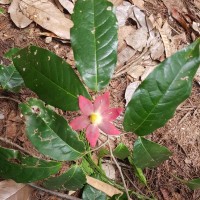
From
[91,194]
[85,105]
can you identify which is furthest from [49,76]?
[91,194]

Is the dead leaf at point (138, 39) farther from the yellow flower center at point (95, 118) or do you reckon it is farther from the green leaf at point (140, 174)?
the yellow flower center at point (95, 118)

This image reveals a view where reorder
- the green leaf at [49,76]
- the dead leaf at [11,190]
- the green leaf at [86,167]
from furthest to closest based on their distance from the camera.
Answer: the green leaf at [86,167]
the dead leaf at [11,190]
the green leaf at [49,76]

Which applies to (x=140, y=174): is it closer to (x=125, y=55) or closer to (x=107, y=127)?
(x=107, y=127)

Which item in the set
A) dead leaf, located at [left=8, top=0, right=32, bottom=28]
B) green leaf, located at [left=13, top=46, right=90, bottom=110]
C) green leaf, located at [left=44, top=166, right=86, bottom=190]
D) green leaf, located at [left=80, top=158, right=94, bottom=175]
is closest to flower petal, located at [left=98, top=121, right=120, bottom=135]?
green leaf, located at [left=13, top=46, right=90, bottom=110]

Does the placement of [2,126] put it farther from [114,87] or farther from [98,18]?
[98,18]

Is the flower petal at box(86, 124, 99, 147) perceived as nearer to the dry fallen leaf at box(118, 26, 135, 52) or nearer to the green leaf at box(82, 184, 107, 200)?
the green leaf at box(82, 184, 107, 200)

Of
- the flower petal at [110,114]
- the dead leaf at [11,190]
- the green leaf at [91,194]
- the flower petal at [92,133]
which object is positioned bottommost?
the dead leaf at [11,190]

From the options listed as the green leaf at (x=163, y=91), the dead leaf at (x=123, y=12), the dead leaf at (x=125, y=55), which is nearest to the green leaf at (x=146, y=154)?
the green leaf at (x=163, y=91)

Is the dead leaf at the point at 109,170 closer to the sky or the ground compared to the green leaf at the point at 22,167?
closer to the ground
